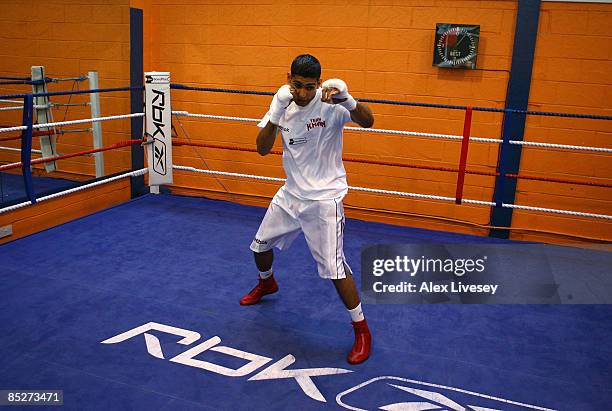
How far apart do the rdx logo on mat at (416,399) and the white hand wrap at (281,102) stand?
1.23 m

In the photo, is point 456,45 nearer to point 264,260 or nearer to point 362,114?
point 362,114

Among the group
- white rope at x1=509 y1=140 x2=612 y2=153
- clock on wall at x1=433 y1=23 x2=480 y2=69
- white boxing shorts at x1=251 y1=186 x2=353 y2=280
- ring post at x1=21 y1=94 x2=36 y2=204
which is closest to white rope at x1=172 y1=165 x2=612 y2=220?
white rope at x1=509 y1=140 x2=612 y2=153

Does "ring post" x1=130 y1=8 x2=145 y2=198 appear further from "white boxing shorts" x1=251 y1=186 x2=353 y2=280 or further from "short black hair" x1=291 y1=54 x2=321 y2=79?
"short black hair" x1=291 y1=54 x2=321 y2=79

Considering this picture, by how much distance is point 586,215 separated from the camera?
169 inches

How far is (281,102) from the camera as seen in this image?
2520 millimetres

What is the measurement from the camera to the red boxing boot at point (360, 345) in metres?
2.68

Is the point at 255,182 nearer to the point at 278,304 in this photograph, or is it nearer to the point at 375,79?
the point at 375,79

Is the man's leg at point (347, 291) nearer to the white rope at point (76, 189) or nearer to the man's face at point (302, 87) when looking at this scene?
the man's face at point (302, 87)

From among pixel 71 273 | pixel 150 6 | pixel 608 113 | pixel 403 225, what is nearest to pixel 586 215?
pixel 608 113

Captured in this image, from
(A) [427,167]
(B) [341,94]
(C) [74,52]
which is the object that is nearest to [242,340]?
(B) [341,94]

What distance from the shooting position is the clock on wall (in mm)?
4500

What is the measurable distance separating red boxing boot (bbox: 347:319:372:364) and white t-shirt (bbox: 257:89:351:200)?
0.64 m

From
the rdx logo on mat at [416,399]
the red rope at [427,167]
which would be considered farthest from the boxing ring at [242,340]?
the red rope at [427,167]

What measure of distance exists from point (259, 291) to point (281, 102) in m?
1.22
